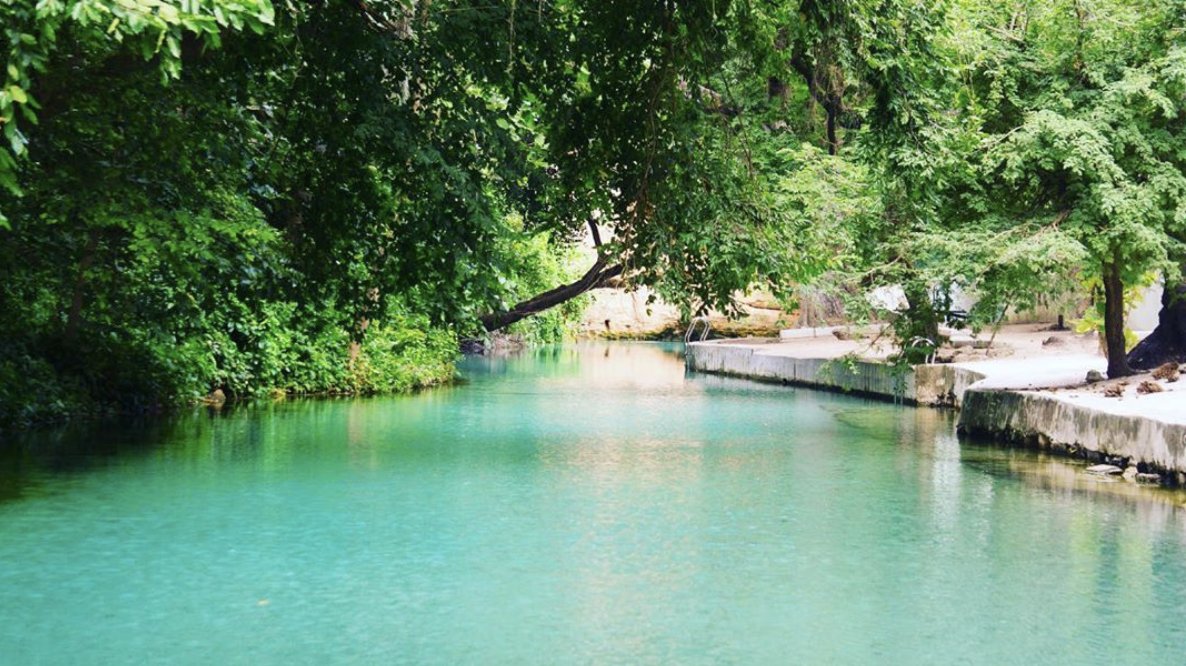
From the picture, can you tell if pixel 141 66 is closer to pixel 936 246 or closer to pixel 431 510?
pixel 431 510

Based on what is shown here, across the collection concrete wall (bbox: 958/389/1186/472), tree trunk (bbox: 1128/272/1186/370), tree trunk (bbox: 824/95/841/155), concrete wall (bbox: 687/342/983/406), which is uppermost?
tree trunk (bbox: 824/95/841/155)

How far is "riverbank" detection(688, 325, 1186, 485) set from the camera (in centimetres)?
1334

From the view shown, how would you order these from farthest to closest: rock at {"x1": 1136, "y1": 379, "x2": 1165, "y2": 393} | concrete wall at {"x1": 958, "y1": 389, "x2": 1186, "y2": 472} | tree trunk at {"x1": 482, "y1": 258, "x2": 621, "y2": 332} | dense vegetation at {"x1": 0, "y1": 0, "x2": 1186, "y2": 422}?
tree trunk at {"x1": 482, "y1": 258, "x2": 621, "y2": 332} → rock at {"x1": 1136, "y1": 379, "x2": 1165, "y2": 393} → concrete wall at {"x1": 958, "y1": 389, "x2": 1186, "y2": 472} → dense vegetation at {"x1": 0, "y1": 0, "x2": 1186, "y2": 422}

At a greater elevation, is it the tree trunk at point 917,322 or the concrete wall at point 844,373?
the tree trunk at point 917,322

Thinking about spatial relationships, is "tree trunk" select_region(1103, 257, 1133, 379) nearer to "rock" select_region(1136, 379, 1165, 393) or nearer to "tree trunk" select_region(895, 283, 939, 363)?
"rock" select_region(1136, 379, 1165, 393)

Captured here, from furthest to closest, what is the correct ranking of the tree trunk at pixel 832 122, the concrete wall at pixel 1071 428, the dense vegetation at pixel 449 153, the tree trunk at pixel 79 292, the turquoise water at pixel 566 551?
the tree trunk at pixel 832 122, the tree trunk at pixel 79 292, the concrete wall at pixel 1071 428, the dense vegetation at pixel 449 153, the turquoise water at pixel 566 551

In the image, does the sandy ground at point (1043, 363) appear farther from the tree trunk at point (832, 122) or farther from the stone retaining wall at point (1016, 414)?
the tree trunk at point (832, 122)

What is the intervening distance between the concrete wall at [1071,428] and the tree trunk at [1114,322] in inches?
53.1

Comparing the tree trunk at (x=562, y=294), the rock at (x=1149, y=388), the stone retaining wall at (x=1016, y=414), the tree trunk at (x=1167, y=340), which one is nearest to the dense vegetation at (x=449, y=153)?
the rock at (x=1149, y=388)

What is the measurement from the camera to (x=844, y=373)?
1017 inches

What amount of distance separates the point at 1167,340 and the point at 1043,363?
330 centimetres

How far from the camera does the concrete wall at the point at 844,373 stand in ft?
73.6

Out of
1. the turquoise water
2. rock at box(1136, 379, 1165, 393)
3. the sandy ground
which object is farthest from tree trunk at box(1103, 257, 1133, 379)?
the turquoise water

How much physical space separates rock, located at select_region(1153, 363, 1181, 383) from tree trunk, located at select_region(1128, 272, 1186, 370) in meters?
1.50
